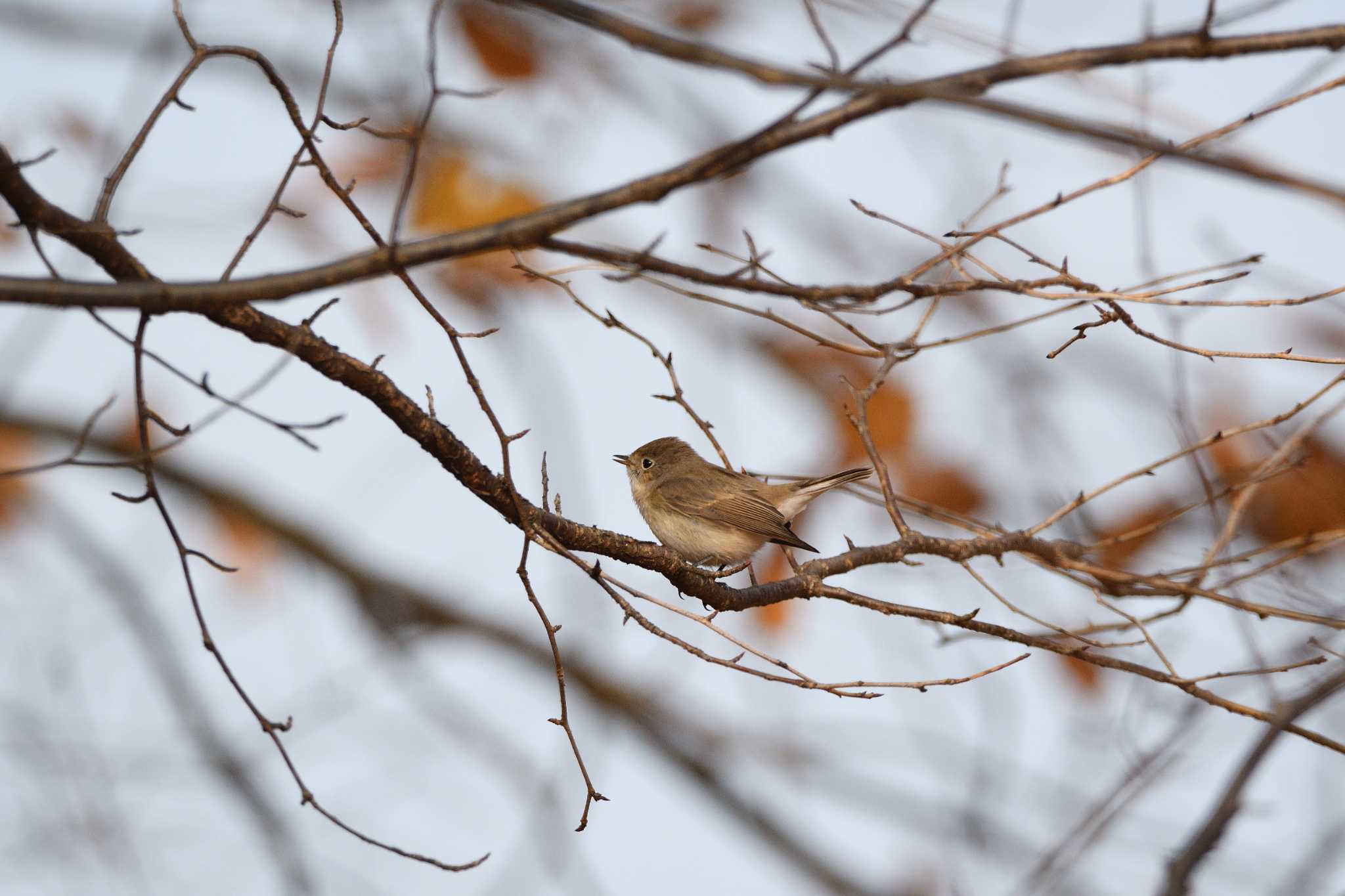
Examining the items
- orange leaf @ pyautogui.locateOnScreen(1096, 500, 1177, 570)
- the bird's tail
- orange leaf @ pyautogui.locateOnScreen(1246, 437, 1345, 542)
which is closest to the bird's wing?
the bird's tail

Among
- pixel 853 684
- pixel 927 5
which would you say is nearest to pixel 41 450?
pixel 853 684

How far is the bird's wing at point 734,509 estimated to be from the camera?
446 centimetres

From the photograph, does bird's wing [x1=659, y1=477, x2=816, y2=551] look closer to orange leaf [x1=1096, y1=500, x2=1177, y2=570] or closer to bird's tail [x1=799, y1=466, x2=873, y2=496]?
bird's tail [x1=799, y1=466, x2=873, y2=496]

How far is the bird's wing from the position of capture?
14.6ft

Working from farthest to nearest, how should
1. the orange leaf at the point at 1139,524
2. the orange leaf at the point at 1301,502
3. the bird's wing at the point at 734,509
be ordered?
the orange leaf at the point at 1301,502, the orange leaf at the point at 1139,524, the bird's wing at the point at 734,509

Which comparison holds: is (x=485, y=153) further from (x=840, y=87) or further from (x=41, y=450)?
(x=840, y=87)

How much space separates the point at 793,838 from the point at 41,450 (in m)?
5.65

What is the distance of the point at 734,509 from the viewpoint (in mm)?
4742

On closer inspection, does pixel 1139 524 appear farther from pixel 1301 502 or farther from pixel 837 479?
pixel 837 479

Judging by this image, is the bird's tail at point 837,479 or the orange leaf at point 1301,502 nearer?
the bird's tail at point 837,479

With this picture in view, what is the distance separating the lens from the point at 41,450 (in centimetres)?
707

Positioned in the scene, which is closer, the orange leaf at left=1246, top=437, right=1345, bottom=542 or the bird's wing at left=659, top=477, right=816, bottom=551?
the bird's wing at left=659, top=477, right=816, bottom=551

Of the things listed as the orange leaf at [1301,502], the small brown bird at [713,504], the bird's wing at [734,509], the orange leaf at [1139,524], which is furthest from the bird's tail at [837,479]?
the orange leaf at [1301,502]

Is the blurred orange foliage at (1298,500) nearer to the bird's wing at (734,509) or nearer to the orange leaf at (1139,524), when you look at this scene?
the orange leaf at (1139,524)
